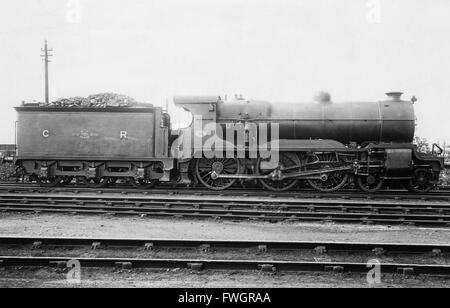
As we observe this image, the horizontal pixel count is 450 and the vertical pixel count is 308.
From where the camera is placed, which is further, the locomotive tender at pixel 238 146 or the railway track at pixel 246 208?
the locomotive tender at pixel 238 146

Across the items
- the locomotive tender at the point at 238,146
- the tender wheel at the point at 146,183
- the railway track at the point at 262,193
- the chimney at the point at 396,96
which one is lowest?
the railway track at the point at 262,193

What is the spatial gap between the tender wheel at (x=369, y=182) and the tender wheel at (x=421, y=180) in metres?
0.85

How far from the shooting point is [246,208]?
9.59 m

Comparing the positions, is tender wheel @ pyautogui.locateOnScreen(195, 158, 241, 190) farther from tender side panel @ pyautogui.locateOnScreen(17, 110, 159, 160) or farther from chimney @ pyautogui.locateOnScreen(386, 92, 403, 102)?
chimney @ pyautogui.locateOnScreen(386, 92, 403, 102)

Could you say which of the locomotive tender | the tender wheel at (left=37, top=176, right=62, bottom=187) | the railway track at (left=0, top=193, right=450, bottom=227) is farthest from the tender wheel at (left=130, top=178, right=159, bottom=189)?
the railway track at (left=0, top=193, right=450, bottom=227)

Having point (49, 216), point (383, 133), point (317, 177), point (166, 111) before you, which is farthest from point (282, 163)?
point (49, 216)

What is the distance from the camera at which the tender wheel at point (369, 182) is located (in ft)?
38.3

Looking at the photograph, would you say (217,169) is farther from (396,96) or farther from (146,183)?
(396,96)

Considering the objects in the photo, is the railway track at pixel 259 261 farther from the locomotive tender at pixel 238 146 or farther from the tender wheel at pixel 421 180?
the tender wheel at pixel 421 180

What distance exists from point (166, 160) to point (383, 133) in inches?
257

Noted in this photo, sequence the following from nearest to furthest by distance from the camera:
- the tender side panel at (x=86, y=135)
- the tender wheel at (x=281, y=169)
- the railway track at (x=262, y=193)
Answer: the railway track at (x=262, y=193) < the tender wheel at (x=281, y=169) < the tender side panel at (x=86, y=135)

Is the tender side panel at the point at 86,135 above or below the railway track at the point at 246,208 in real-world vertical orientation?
above

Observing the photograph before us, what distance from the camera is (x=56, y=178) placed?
1278cm

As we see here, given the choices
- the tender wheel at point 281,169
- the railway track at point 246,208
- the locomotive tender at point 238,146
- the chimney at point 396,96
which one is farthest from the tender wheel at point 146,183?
the chimney at point 396,96
